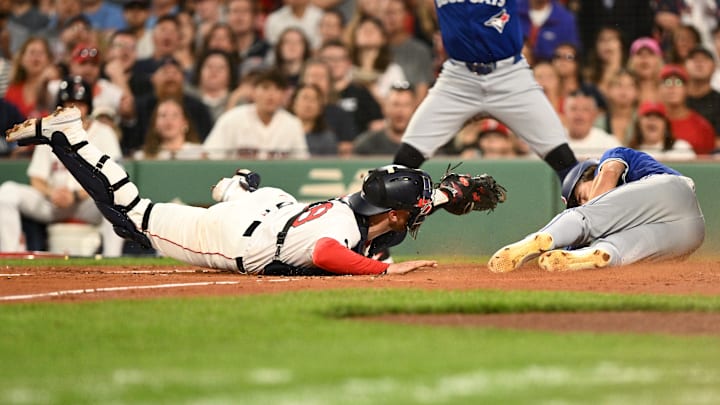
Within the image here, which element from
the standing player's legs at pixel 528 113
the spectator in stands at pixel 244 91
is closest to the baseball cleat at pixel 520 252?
the standing player's legs at pixel 528 113

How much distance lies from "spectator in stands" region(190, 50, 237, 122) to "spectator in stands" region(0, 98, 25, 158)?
6.56 feet

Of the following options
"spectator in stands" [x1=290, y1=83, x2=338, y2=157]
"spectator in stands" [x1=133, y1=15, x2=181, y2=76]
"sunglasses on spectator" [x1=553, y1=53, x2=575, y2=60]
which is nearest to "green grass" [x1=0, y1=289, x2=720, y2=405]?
"spectator in stands" [x1=290, y1=83, x2=338, y2=157]

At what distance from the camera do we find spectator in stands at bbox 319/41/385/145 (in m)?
14.0

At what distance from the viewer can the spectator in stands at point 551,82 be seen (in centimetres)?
1364

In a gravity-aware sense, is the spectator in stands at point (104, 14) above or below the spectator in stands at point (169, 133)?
above

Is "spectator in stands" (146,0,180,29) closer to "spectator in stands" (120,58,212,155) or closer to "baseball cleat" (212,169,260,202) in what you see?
"spectator in stands" (120,58,212,155)

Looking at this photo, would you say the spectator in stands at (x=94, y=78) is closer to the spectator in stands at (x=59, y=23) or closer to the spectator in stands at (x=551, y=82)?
the spectator in stands at (x=59, y=23)

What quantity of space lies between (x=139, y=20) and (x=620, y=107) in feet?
20.2

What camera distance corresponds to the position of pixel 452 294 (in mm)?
7133

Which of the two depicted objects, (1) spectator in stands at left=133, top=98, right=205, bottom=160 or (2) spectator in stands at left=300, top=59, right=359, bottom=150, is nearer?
(1) spectator in stands at left=133, top=98, right=205, bottom=160

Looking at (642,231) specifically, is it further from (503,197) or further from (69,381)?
(69,381)

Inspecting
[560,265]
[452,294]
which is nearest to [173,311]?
[452,294]

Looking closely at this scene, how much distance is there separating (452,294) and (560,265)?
4.78ft

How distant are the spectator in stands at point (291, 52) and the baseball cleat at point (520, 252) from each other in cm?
666
